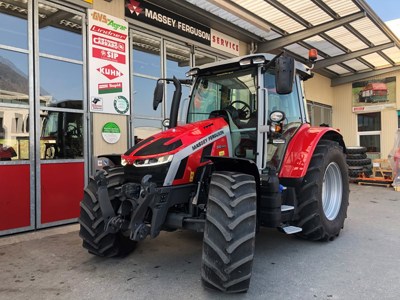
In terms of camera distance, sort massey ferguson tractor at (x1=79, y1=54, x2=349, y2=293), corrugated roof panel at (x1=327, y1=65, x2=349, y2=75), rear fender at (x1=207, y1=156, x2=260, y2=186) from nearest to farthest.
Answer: massey ferguson tractor at (x1=79, y1=54, x2=349, y2=293), rear fender at (x1=207, y1=156, x2=260, y2=186), corrugated roof panel at (x1=327, y1=65, x2=349, y2=75)

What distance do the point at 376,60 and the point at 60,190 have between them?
38.3 feet

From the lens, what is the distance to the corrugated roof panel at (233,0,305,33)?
7668 mm

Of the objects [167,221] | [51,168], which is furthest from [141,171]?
[51,168]

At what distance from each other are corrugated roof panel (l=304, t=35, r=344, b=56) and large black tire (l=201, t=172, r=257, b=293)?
7.98 m

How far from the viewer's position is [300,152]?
4.16 m

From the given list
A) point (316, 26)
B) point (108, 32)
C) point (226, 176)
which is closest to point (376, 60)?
point (316, 26)

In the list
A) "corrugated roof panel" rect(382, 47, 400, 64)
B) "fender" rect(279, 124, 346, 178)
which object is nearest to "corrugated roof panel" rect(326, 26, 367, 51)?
"corrugated roof panel" rect(382, 47, 400, 64)

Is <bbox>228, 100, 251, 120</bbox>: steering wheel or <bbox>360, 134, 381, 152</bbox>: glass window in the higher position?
<bbox>228, 100, 251, 120</bbox>: steering wheel

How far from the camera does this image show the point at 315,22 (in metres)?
8.69

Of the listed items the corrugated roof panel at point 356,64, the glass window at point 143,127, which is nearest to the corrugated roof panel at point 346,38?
the corrugated roof panel at point 356,64

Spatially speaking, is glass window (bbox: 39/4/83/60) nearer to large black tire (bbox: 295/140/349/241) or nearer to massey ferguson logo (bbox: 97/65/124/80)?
massey ferguson logo (bbox: 97/65/124/80)

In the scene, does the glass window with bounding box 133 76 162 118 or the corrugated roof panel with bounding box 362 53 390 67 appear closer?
the glass window with bounding box 133 76 162 118

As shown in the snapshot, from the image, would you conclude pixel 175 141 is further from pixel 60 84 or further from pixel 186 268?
pixel 60 84

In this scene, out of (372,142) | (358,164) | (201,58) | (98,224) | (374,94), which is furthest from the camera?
(372,142)
